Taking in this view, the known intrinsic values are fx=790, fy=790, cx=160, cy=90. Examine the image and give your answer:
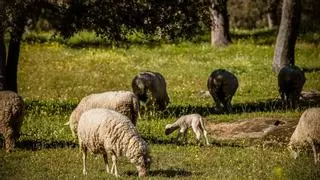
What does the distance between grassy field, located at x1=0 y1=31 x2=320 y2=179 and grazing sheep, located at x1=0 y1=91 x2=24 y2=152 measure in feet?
1.03

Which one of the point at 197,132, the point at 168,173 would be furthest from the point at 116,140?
the point at 197,132

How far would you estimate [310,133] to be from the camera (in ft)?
46.5

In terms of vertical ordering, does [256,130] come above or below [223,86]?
below

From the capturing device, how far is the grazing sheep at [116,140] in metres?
13.2

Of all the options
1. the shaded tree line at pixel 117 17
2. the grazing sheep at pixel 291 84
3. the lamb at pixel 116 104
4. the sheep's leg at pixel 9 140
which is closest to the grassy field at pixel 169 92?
the sheep's leg at pixel 9 140

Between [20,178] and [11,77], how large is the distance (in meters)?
11.6

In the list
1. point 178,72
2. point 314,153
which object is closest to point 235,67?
point 178,72

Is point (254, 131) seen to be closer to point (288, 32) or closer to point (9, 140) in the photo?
point (9, 140)

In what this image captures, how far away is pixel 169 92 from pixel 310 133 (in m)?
15.1

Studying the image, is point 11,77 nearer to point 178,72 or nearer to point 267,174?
point 178,72

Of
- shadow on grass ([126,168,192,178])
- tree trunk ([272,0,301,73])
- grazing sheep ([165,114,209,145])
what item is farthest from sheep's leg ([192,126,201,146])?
tree trunk ([272,0,301,73])

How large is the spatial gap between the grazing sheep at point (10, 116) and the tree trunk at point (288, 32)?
1753cm

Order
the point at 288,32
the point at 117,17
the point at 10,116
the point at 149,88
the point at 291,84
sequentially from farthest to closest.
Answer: the point at 288,32, the point at 291,84, the point at 149,88, the point at 117,17, the point at 10,116

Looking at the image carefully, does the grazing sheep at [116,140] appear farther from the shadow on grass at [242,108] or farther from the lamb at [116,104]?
the shadow on grass at [242,108]
